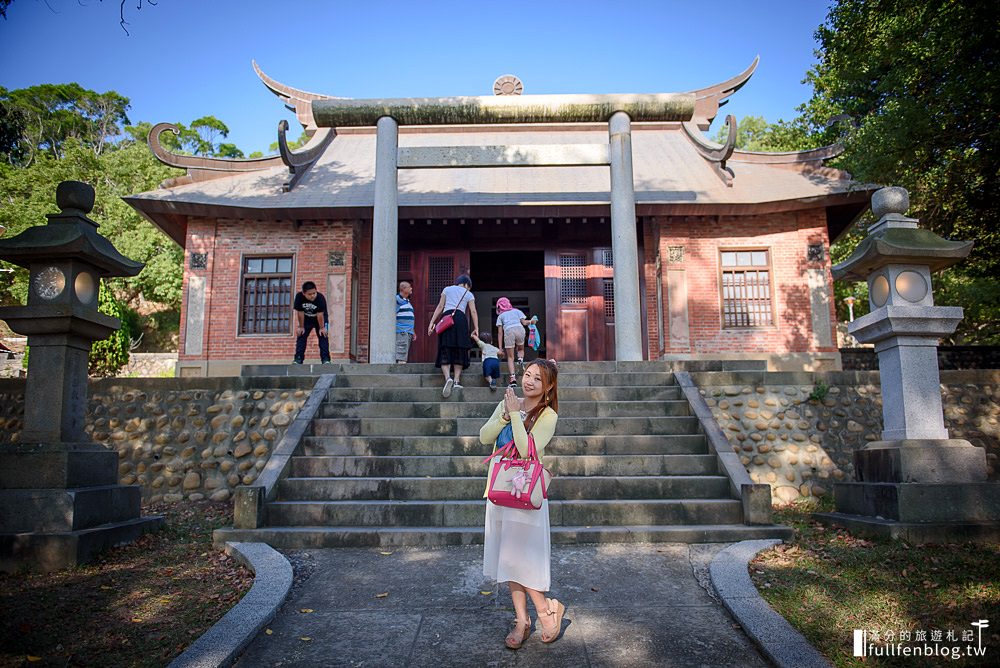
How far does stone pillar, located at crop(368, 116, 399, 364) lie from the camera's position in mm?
8719

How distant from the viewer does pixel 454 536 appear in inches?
191

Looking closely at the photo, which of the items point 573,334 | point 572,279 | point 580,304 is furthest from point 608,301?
point 573,334

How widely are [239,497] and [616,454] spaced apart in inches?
137

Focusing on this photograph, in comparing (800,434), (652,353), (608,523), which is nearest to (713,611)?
(608,523)

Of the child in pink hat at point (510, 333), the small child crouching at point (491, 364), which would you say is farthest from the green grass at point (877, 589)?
the child in pink hat at point (510, 333)

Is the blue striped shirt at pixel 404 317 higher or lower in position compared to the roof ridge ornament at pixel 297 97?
lower

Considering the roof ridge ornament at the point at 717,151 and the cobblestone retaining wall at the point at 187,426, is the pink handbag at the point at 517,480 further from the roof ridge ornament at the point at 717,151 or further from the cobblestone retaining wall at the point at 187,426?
the roof ridge ornament at the point at 717,151

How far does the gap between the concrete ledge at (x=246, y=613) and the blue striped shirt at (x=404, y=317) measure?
5.17 m

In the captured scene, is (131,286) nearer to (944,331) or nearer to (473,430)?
(473,430)

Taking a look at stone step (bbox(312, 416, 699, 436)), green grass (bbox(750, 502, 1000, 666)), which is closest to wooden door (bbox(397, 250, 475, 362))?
stone step (bbox(312, 416, 699, 436))

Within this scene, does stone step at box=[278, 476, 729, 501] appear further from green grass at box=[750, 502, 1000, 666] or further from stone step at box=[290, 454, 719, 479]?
green grass at box=[750, 502, 1000, 666]

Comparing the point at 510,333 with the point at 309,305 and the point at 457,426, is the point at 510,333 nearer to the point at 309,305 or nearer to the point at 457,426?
the point at 457,426

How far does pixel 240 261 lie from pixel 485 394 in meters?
7.87

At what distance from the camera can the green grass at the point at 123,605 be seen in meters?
3.11
